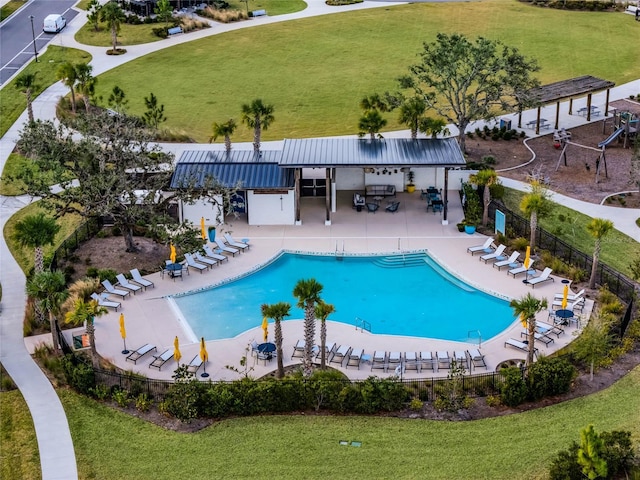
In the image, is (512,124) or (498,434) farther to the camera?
(512,124)

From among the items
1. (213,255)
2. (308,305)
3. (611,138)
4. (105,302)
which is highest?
(308,305)

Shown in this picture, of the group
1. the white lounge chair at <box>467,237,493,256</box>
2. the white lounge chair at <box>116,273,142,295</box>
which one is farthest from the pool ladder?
the white lounge chair at <box>116,273,142,295</box>

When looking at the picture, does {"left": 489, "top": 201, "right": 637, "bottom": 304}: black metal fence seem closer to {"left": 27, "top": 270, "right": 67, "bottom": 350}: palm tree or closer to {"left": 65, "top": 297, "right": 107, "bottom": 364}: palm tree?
{"left": 65, "top": 297, "right": 107, "bottom": 364}: palm tree

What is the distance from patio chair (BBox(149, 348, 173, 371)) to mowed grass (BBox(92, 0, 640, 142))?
2705cm

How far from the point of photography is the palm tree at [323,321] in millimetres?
33375

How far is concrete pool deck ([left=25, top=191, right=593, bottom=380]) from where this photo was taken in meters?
37.2

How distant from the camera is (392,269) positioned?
45562 millimetres

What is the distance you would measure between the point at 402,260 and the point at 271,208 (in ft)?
26.4

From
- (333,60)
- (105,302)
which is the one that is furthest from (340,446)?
(333,60)

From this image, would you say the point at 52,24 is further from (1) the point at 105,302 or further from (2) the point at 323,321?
(2) the point at 323,321

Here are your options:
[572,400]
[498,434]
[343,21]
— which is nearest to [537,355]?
[572,400]

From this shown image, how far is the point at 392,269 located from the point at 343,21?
49.7 m

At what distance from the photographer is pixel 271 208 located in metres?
49.7

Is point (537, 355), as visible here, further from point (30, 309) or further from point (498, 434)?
point (30, 309)
